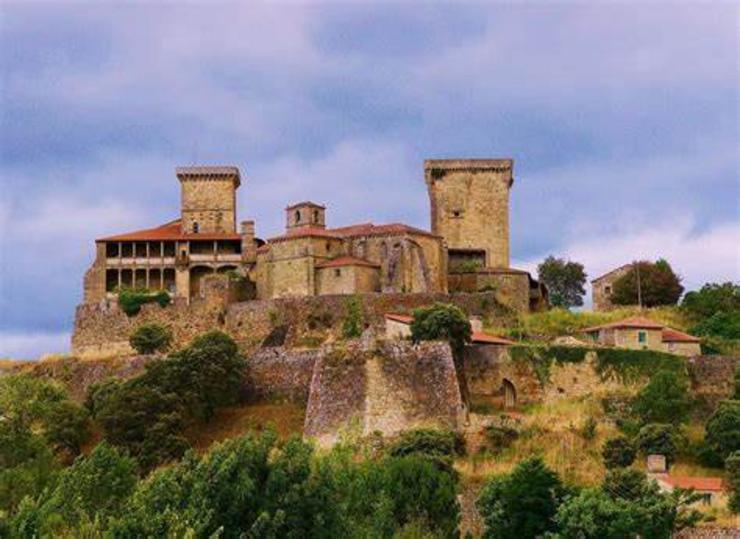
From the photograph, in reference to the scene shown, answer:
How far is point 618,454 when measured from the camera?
59188 mm

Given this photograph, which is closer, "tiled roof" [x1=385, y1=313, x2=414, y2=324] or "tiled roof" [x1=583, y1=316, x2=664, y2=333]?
"tiled roof" [x1=583, y1=316, x2=664, y2=333]

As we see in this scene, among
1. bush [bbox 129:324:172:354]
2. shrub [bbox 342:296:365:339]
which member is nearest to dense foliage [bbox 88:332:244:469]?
shrub [bbox 342:296:365:339]

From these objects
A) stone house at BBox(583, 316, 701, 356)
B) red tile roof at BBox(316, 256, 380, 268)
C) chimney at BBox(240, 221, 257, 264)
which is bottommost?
stone house at BBox(583, 316, 701, 356)

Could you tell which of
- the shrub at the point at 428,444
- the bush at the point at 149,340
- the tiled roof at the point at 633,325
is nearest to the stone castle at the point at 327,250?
the bush at the point at 149,340

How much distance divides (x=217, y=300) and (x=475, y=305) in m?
13.1

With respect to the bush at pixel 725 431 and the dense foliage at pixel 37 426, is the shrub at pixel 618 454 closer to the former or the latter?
the bush at pixel 725 431

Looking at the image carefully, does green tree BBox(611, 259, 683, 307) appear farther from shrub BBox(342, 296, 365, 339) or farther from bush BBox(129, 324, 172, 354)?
bush BBox(129, 324, 172, 354)

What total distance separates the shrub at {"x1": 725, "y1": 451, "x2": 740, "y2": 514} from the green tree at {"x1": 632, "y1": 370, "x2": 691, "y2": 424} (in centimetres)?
539

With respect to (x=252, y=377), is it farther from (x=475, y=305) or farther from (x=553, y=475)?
(x=553, y=475)

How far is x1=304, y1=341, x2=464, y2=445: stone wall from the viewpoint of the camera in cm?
6284

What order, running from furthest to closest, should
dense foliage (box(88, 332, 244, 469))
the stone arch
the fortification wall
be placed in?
the fortification wall < the stone arch < dense foliage (box(88, 332, 244, 469))

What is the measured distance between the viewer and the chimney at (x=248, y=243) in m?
84.3

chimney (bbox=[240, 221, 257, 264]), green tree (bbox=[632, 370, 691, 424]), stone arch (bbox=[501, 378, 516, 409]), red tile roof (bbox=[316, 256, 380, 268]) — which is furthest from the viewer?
chimney (bbox=[240, 221, 257, 264])

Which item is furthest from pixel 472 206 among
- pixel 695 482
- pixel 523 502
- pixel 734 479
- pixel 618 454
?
pixel 523 502
